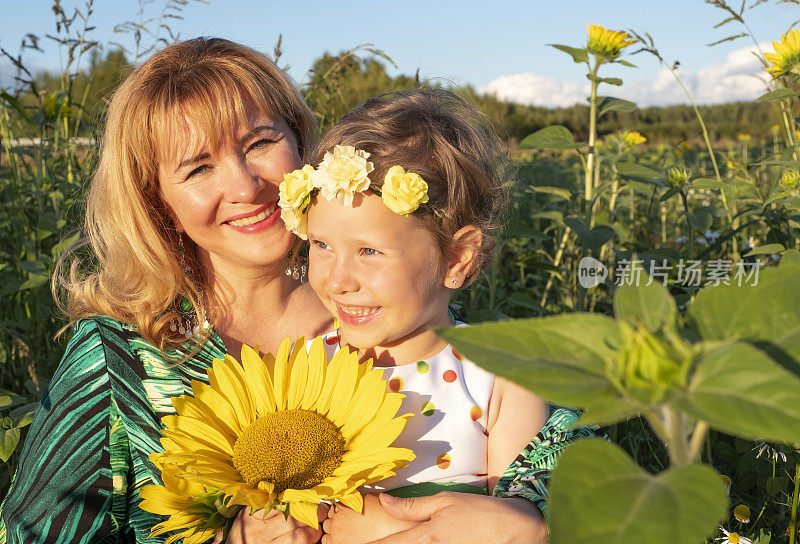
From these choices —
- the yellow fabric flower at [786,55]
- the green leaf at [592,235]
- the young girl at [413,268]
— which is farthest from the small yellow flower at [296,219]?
the yellow fabric flower at [786,55]

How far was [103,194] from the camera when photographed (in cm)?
169

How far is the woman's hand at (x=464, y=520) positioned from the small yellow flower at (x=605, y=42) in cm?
146

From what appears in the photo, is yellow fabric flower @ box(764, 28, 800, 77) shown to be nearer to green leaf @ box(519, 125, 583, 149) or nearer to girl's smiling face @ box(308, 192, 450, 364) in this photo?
green leaf @ box(519, 125, 583, 149)

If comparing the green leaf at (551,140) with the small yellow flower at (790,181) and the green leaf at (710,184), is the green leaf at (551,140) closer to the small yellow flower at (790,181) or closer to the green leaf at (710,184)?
the green leaf at (710,184)

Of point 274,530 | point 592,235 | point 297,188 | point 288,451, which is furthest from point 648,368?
point 592,235

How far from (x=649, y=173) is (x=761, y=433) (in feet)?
5.97

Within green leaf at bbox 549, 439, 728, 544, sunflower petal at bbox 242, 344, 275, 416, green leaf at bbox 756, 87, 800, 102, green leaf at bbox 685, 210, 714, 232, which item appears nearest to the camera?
green leaf at bbox 549, 439, 728, 544

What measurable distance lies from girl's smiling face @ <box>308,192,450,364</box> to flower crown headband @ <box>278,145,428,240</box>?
3 centimetres

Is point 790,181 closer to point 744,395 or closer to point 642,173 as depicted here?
point 642,173

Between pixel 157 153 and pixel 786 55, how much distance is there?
160 cm

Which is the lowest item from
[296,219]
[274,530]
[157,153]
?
[274,530]

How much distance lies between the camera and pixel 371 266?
124cm

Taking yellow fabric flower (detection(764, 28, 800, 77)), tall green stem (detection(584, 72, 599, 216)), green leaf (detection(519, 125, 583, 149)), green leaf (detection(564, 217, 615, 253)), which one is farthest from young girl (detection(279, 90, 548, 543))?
yellow fabric flower (detection(764, 28, 800, 77))

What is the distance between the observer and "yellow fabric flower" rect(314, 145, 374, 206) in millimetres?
1242
